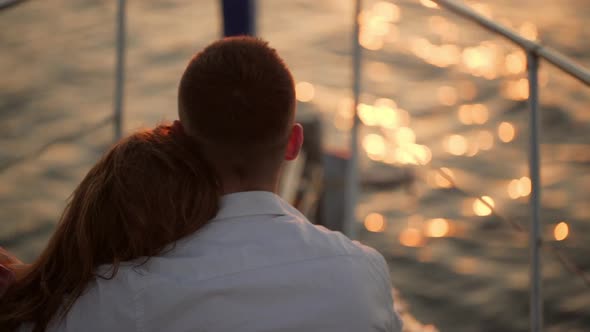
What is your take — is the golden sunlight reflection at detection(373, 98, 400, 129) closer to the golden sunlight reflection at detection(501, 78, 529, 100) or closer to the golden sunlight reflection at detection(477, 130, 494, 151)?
the golden sunlight reflection at detection(477, 130, 494, 151)

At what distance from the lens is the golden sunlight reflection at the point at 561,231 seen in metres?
6.22

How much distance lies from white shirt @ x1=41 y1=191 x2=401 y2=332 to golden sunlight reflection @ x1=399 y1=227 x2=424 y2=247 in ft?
16.3

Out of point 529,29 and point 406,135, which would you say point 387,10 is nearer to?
point 529,29

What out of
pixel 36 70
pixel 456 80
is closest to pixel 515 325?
pixel 456 80

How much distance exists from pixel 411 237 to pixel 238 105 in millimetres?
5074

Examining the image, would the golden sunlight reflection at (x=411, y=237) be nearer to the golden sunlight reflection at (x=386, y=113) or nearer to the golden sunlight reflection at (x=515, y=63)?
the golden sunlight reflection at (x=386, y=113)

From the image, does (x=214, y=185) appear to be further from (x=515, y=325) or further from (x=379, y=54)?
(x=379, y=54)

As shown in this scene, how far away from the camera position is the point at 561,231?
625cm

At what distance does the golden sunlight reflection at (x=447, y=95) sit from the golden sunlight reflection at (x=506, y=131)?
45 cm

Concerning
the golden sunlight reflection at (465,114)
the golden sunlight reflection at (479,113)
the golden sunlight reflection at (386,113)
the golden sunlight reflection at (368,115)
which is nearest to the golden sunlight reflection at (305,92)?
the golden sunlight reflection at (368,115)

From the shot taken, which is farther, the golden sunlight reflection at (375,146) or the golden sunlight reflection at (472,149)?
the golden sunlight reflection at (472,149)

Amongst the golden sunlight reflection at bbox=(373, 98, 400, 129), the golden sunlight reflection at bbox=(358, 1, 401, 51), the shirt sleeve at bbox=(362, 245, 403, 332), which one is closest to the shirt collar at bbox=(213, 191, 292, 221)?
the shirt sleeve at bbox=(362, 245, 403, 332)

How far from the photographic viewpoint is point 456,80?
8.05m

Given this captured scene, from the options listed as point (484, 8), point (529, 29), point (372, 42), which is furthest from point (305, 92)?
point (529, 29)
